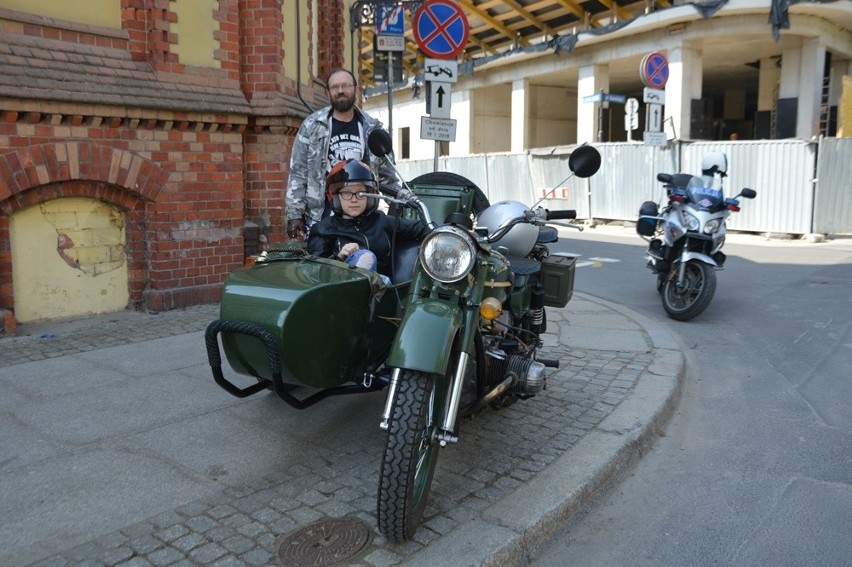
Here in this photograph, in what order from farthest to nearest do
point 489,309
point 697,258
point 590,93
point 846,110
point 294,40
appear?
point 590,93
point 846,110
point 294,40
point 697,258
point 489,309

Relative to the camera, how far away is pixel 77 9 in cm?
675

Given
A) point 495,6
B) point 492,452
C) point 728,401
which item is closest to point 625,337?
point 728,401

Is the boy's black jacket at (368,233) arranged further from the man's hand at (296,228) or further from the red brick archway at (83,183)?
the red brick archway at (83,183)

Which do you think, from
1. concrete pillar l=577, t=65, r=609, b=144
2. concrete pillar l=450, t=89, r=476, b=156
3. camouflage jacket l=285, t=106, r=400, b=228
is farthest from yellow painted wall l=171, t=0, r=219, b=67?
concrete pillar l=450, t=89, r=476, b=156

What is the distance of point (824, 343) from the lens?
6809mm

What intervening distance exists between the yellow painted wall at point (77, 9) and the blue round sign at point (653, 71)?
9987mm

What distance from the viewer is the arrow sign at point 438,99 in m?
8.07

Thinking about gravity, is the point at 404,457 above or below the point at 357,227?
below

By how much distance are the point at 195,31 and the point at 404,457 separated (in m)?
6.04

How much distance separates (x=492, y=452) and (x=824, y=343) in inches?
167

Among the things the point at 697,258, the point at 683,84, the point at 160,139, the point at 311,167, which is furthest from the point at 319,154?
the point at 683,84

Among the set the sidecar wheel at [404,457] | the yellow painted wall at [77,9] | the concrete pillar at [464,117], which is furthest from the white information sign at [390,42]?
the concrete pillar at [464,117]

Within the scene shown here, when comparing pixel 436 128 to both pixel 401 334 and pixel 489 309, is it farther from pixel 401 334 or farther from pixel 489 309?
pixel 401 334

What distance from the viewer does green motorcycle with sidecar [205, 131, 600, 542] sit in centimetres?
299
